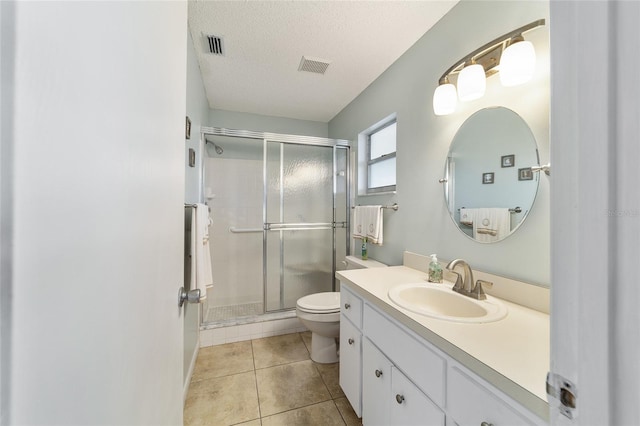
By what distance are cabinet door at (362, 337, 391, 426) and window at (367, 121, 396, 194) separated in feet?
4.17

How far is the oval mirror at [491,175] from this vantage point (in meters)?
1.08

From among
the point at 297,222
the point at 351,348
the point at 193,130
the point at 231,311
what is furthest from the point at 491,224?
the point at 231,311

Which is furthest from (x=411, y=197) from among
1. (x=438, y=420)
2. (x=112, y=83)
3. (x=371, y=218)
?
(x=112, y=83)

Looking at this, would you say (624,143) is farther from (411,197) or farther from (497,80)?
(411,197)

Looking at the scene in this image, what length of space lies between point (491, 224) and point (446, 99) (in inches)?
28.7

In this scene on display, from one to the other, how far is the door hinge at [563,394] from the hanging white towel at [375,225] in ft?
5.42

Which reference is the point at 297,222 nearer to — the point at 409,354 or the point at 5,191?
the point at 409,354

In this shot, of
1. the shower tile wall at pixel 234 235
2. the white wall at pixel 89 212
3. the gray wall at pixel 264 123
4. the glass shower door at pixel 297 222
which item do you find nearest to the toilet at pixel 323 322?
the glass shower door at pixel 297 222

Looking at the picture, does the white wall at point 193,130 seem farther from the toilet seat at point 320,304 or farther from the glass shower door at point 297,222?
the toilet seat at point 320,304

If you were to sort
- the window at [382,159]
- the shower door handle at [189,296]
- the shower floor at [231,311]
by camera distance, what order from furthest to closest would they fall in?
the shower floor at [231,311]
the window at [382,159]
the shower door handle at [189,296]

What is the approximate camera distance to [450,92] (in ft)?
4.45

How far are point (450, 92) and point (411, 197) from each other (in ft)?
2.25

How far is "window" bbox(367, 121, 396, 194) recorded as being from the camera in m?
2.10

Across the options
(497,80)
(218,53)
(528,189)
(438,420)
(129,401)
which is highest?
(218,53)
